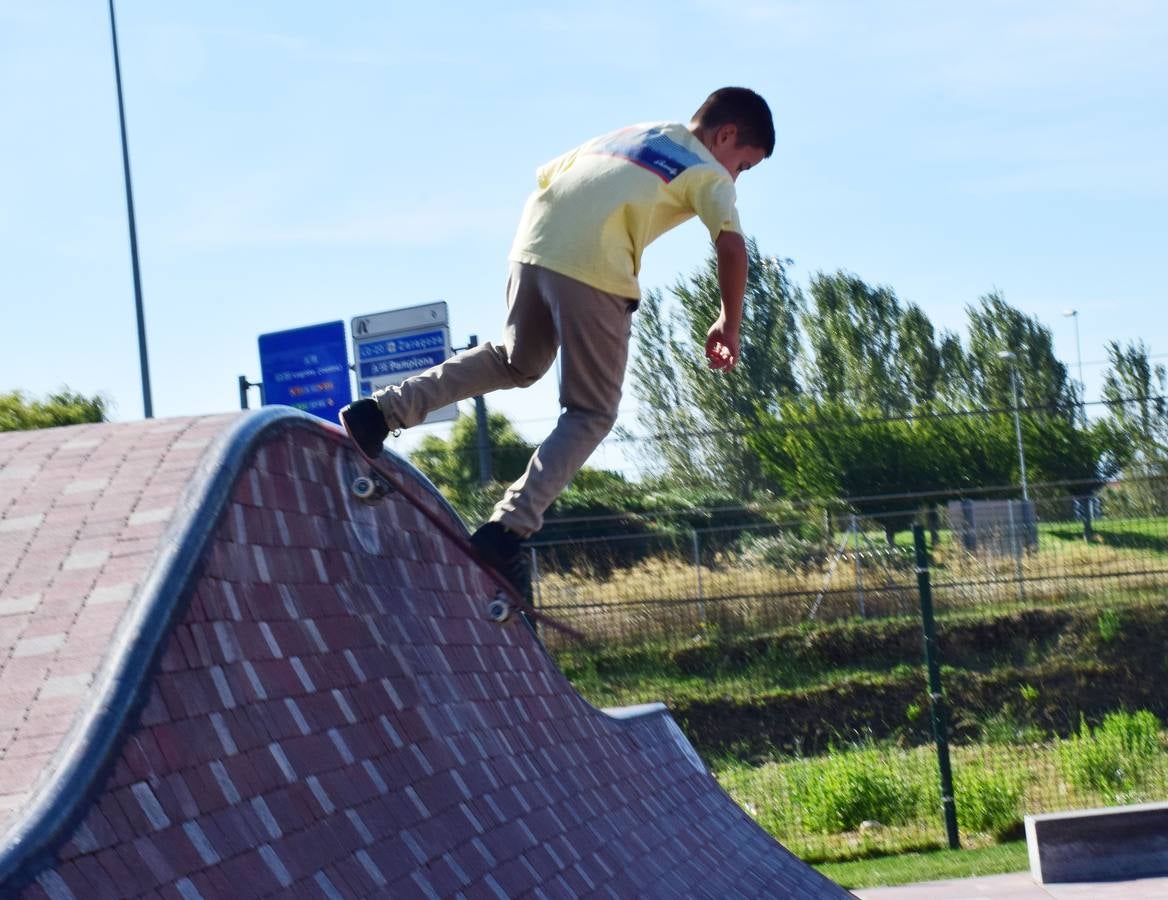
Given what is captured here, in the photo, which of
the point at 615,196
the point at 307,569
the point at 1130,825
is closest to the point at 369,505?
the point at 307,569

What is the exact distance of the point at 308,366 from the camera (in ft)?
55.0

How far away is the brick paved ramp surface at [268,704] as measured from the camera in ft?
8.52

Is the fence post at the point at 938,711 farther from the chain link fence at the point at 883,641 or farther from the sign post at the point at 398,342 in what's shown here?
the sign post at the point at 398,342

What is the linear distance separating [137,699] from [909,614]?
37.5 feet

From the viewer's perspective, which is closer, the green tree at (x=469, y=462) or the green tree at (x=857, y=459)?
the green tree at (x=469, y=462)

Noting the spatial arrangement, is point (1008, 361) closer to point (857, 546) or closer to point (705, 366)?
point (705, 366)

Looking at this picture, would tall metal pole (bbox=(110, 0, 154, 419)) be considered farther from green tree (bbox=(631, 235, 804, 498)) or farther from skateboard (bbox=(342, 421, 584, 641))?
green tree (bbox=(631, 235, 804, 498))

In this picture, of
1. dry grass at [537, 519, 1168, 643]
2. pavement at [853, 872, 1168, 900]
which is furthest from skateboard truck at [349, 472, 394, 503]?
dry grass at [537, 519, 1168, 643]

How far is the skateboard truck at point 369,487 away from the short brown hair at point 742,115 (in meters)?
1.62

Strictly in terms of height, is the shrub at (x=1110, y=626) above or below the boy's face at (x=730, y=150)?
below

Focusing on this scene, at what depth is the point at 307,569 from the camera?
405 cm

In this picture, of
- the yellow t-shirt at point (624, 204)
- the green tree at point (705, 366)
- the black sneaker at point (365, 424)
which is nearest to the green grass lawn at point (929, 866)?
the black sneaker at point (365, 424)

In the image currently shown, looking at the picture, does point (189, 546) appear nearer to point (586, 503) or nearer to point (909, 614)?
point (909, 614)

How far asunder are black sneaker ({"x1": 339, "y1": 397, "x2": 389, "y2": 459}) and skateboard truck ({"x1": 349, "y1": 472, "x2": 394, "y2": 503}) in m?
0.09
